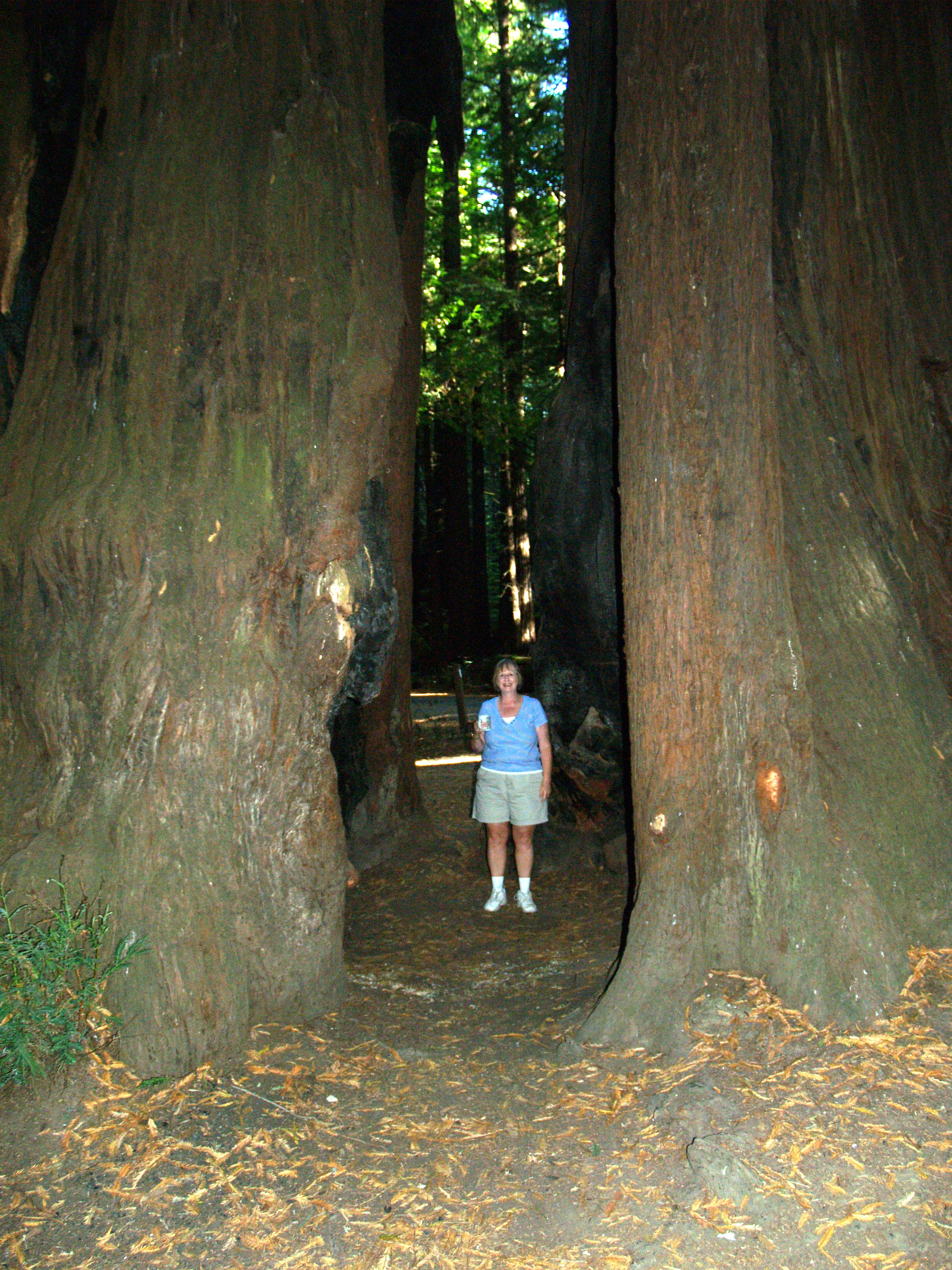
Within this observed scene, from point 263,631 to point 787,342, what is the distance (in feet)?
11.0

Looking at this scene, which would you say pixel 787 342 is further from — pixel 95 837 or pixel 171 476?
pixel 95 837

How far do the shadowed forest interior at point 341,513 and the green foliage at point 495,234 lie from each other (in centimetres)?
1197

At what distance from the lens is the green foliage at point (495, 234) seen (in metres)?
18.5

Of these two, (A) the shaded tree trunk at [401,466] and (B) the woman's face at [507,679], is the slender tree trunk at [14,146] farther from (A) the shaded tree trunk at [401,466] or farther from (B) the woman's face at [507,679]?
(B) the woman's face at [507,679]

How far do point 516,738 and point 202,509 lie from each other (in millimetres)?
3231

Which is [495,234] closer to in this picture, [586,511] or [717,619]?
[586,511]

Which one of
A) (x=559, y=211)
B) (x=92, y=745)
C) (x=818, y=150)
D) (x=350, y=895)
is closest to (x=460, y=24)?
(x=559, y=211)

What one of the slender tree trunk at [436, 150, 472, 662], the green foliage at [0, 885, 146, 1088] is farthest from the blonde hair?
the slender tree trunk at [436, 150, 472, 662]

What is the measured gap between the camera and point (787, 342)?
18.5 feet

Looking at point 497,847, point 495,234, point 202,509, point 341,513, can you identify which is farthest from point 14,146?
point 495,234

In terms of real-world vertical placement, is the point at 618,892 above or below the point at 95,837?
below

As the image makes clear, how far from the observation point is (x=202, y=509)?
4.68 m

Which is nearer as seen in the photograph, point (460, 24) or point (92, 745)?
point (92, 745)

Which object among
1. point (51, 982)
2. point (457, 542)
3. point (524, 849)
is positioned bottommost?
point (524, 849)
